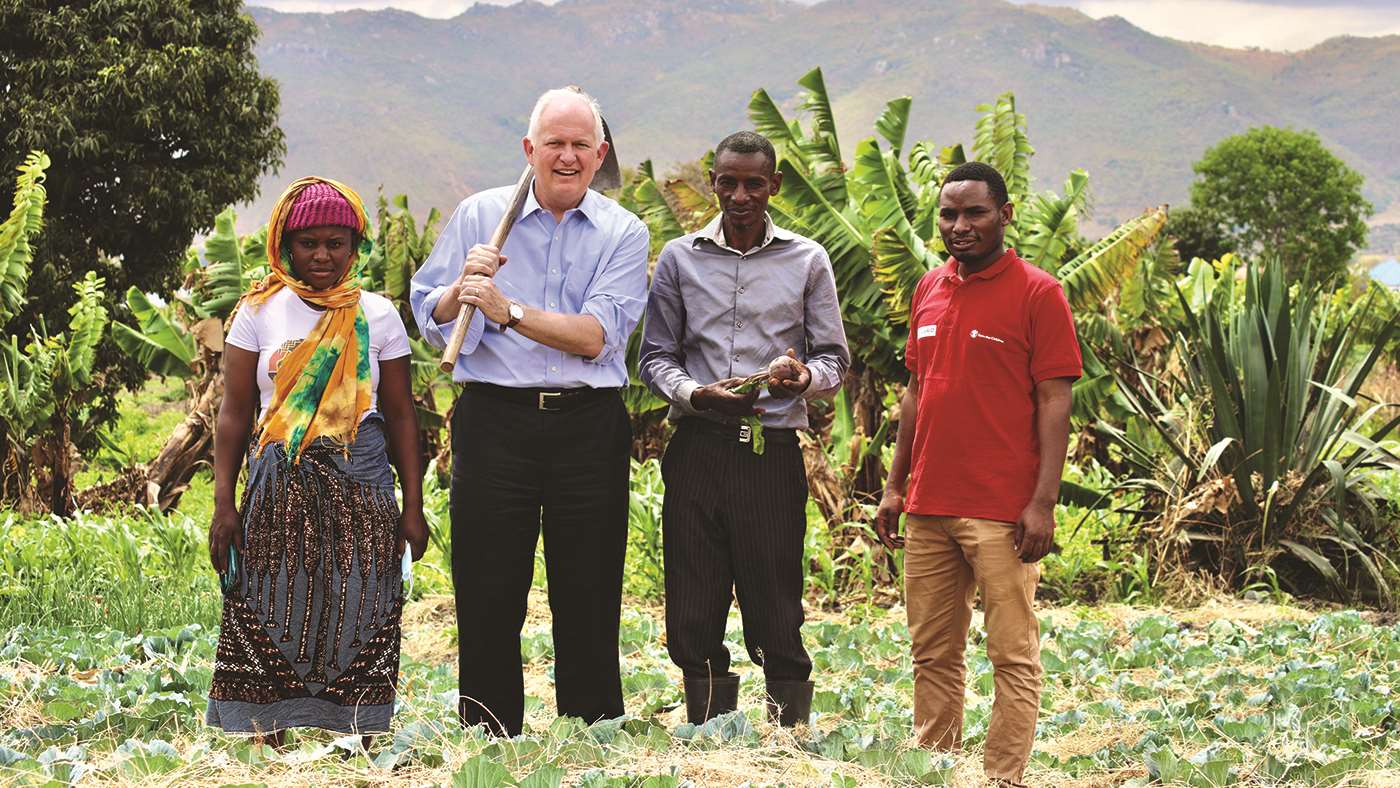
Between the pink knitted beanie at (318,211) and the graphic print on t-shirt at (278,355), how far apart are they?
31 centimetres

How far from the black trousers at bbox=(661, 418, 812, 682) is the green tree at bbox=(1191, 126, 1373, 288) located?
56953 mm

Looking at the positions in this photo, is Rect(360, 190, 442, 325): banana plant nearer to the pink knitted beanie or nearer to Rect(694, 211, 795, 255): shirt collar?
Rect(694, 211, 795, 255): shirt collar

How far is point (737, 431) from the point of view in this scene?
403 centimetres

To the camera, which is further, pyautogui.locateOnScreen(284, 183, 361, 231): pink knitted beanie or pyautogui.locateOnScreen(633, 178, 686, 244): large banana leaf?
pyautogui.locateOnScreen(633, 178, 686, 244): large banana leaf

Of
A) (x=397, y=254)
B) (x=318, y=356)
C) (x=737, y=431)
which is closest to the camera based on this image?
(x=318, y=356)

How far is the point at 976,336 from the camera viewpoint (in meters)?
3.72

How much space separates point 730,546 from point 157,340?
28.2 feet

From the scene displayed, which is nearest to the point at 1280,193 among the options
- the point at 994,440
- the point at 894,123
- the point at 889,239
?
the point at 894,123

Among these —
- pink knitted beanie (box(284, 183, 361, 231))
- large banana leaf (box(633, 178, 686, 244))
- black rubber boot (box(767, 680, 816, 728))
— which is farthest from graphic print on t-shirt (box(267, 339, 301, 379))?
large banana leaf (box(633, 178, 686, 244))

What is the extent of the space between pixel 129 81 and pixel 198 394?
1032 cm

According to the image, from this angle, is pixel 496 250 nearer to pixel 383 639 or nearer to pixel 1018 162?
pixel 383 639

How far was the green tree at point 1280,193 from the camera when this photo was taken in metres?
57.6

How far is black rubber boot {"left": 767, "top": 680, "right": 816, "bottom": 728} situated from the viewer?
407 cm

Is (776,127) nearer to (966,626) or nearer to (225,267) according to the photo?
(225,267)
